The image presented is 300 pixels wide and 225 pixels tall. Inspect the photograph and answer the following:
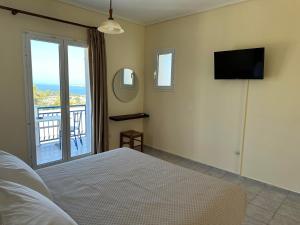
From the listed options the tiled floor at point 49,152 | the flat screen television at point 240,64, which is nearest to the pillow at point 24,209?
the tiled floor at point 49,152

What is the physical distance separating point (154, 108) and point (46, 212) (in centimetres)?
359

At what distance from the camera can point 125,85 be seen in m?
4.22

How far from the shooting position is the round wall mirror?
407 centimetres

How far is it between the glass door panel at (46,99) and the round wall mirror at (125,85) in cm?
114

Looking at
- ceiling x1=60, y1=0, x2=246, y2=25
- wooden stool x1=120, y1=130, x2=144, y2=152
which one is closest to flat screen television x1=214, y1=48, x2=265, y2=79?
ceiling x1=60, y1=0, x2=246, y2=25

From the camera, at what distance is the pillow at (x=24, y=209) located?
0.83 meters

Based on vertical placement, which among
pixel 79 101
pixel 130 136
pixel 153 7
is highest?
pixel 153 7

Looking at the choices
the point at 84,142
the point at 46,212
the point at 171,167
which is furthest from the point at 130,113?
the point at 46,212

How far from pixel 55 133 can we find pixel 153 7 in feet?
8.61

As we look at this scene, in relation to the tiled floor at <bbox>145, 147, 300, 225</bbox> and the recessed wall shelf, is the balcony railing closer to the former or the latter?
the recessed wall shelf

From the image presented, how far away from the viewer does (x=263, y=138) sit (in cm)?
296

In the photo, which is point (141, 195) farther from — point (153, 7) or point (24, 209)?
point (153, 7)

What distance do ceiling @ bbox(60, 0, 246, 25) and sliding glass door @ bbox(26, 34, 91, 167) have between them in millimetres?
698

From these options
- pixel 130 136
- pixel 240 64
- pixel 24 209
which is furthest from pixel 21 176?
pixel 240 64
